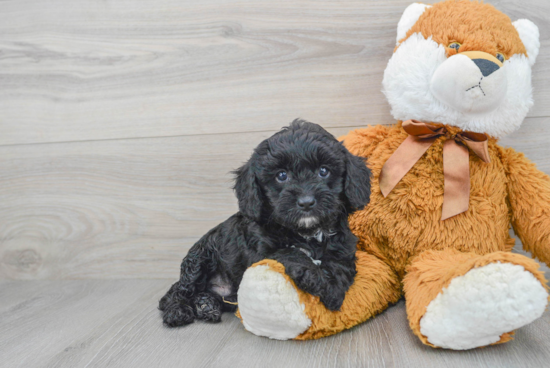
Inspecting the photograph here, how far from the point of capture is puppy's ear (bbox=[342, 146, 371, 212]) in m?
1.25

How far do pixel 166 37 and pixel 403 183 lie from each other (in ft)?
3.92

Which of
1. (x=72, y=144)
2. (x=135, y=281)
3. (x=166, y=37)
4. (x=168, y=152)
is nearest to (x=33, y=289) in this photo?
(x=135, y=281)

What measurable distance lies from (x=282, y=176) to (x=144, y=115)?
0.99 metres

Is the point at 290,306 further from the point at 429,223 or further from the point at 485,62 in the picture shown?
the point at 485,62

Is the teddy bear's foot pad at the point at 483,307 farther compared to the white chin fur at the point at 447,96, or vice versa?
the white chin fur at the point at 447,96

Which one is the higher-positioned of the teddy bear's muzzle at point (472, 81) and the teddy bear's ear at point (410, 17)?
the teddy bear's ear at point (410, 17)

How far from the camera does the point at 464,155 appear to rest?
4.55 ft

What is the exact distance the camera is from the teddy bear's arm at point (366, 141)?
4.97 ft

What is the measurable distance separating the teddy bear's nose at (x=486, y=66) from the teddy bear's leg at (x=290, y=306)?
2.24ft

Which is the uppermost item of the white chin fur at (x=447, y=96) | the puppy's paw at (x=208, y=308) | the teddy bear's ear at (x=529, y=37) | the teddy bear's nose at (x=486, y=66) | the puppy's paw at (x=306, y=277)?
the teddy bear's ear at (x=529, y=37)

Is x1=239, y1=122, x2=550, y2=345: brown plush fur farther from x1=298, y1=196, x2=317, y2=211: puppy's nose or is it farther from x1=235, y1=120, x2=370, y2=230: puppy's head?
x1=298, y1=196, x2=317, y2=211: puppy's nose

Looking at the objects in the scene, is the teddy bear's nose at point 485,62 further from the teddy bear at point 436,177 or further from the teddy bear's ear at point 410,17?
the teddy bear's ear at point 410,17

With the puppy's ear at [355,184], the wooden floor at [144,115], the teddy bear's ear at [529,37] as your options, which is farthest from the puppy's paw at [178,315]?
the teddy bear's ear at [529,37]

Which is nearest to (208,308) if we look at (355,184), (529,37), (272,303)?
(272,303)
